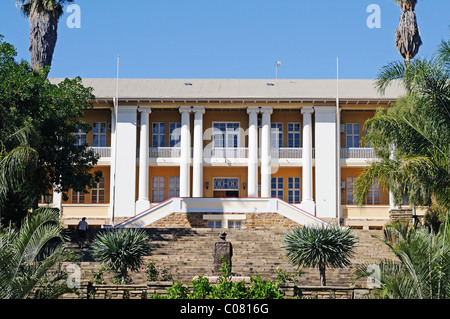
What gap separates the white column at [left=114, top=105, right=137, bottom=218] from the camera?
35344 millimetres

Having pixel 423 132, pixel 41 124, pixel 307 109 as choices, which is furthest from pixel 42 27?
pixel 423 132

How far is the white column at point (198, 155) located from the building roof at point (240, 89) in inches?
40.7

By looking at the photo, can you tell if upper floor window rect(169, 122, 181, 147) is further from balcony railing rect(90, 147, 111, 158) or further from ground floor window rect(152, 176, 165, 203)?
balcony railing rect(90, 147, 111, 158)

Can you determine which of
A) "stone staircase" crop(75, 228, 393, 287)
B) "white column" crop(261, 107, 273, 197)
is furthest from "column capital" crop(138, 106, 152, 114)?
"stone staircase" crop(75, 228, 393, 287)

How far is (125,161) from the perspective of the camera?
118 ft

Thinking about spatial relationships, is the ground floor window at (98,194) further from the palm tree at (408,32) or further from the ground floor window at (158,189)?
the palm tree at (408,32)

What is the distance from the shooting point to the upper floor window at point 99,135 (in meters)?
37.4

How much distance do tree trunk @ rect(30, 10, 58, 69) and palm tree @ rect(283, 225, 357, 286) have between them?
16.2m

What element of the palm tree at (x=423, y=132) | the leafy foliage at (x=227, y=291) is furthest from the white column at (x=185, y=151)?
the leafy foliage at (x=227, y=291)

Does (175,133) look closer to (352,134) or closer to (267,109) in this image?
(267,109)

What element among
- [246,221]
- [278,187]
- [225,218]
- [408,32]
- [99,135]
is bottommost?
[246,221]

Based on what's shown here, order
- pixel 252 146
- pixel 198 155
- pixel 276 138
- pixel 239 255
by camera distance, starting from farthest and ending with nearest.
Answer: pixel 276 138 → pixel 252 146 → pixel 198 155 → pixel 239 255

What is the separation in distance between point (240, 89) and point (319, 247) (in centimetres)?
2014
